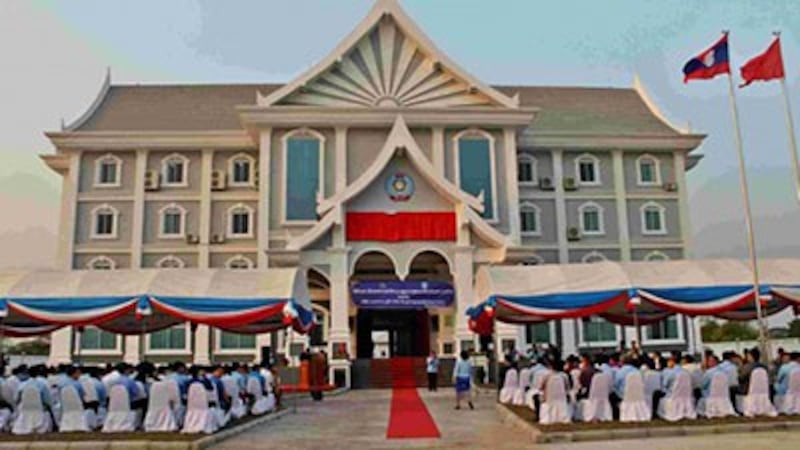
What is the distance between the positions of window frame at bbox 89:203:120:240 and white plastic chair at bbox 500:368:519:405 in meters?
20.0

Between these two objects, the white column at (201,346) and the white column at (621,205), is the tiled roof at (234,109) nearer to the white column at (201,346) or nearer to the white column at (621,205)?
the white column at (621,205)

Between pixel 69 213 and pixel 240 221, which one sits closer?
pixel 69 213

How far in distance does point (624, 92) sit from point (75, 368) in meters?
31.6

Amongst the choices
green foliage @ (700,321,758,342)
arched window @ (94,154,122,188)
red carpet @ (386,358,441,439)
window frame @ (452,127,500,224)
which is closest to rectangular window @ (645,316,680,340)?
window frame @ (452,127,500,224)

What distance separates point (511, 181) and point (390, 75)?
6598 millimetres

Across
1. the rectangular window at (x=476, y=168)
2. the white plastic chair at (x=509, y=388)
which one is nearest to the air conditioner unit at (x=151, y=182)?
the rectangular window at (x=476, y=168)

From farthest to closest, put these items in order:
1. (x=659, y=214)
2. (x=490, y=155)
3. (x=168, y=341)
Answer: (x=659, y=214), (x=490, y=155), (x=168, y=341)

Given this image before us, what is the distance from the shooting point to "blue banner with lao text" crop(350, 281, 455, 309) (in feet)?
84.4

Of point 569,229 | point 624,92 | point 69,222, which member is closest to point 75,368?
point 69,222

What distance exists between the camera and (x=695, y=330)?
98.9ft

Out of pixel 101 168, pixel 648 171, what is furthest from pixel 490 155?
pixel 101 168

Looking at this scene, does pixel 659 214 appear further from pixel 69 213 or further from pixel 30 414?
pixel 30 414

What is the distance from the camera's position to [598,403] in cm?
1345

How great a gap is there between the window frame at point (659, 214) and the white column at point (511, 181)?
612 cm
